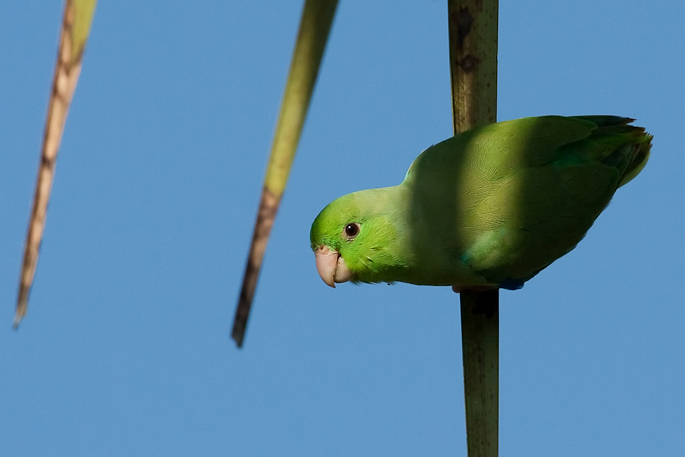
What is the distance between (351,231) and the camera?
238cm

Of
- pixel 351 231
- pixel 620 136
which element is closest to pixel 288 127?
pixel 351 231

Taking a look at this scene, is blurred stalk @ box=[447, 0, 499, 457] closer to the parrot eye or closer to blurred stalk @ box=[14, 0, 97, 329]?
the parrot eye

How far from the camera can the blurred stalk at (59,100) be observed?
1.55 metres

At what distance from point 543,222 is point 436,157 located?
0.36 meters

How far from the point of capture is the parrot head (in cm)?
237

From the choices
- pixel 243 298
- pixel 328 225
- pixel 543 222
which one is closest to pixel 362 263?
pixel 328 225

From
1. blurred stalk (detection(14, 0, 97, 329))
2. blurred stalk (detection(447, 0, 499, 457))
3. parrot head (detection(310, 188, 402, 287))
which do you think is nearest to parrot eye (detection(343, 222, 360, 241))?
parrot head (detection(310, 188, 402, 287))

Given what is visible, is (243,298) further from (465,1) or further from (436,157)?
(465,1)

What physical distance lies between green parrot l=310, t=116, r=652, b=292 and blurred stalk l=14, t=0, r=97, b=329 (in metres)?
0.91

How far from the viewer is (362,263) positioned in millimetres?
2406

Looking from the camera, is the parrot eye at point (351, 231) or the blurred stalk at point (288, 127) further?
the parrot eye at point (351, 231)

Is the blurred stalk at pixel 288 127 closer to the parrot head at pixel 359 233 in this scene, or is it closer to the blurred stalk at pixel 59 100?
the blurred stalk at pixel 59 100

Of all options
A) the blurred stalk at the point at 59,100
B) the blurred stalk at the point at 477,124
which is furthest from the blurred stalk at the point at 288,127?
the blurred stalk at the point at 477,124

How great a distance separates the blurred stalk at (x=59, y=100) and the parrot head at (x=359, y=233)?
899 millimetres
